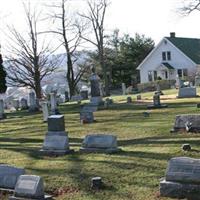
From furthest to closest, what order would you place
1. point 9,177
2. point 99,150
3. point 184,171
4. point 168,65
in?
1. point 168,65
2. point 99,150
3. point 9,177
4. point 184,171

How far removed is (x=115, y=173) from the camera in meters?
10.1

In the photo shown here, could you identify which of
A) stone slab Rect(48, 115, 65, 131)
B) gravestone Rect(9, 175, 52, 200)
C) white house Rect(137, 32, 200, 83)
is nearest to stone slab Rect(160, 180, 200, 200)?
gravestone Rect(9, 175, 52, 200)

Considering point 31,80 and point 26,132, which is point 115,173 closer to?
point 26,132

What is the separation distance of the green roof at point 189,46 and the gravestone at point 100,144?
4926 cm

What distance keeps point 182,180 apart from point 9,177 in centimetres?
338

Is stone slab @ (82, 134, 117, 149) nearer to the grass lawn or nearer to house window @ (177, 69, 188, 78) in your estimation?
the grass lawn

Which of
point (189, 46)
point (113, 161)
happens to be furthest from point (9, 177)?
point (189, 46)

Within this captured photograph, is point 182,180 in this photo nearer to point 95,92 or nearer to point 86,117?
point 86,117

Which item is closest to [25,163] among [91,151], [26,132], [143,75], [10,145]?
[91,151]

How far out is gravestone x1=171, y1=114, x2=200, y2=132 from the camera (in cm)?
1402

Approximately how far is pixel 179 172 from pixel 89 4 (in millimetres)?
45445

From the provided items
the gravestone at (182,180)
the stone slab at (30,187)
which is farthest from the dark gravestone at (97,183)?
the gravestone at (182,180)

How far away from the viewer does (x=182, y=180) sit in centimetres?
830

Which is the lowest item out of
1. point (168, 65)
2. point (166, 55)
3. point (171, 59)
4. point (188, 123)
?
point (188, 123)
